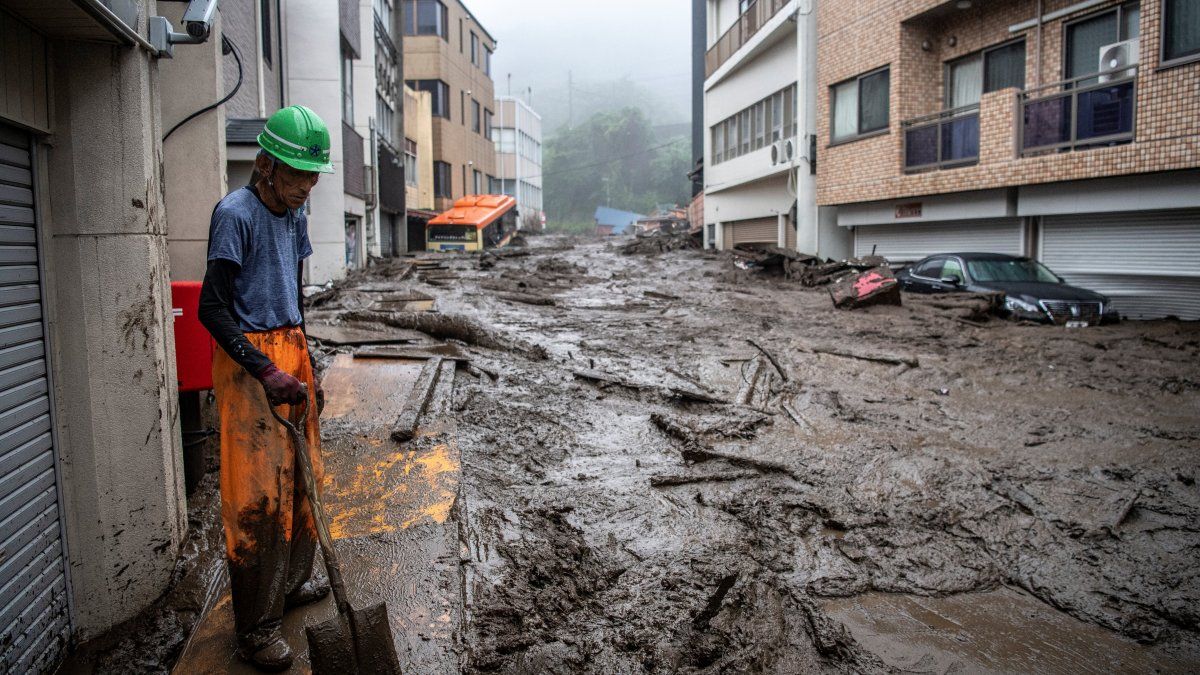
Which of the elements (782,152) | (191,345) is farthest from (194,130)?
(782,152)

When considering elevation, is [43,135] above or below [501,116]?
below

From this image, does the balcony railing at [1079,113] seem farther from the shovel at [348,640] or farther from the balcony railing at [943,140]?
the shovel at [348,640]

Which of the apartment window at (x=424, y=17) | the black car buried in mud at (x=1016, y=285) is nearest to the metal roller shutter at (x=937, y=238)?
the black car buried in mud at (x=1016, y=285)

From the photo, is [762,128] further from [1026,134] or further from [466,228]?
[1026,134]

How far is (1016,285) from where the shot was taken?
1259 centimetres

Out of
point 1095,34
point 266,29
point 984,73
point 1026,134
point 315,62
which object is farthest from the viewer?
point 315,62

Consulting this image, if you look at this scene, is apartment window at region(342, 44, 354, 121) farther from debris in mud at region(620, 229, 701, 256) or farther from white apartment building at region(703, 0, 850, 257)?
white apartment building at region(703, 0, 850, 257)

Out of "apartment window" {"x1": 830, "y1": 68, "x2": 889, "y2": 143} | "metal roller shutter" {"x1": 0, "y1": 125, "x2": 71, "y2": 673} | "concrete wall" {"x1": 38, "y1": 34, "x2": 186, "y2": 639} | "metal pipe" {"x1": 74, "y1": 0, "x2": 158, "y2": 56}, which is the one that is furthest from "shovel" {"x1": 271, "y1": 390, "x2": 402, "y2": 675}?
"apartment window" {"x1": 830, "y1": 68, "x2": 889, "y2": 143}

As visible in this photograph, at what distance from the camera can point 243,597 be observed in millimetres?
3027

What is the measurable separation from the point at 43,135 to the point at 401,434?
9.33 feet

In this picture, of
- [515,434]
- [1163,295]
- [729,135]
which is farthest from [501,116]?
[515,434]

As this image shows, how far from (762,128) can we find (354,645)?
25.2 m

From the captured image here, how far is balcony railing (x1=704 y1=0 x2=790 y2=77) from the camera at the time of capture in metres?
24.1

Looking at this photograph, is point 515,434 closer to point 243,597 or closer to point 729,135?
point 243,597
